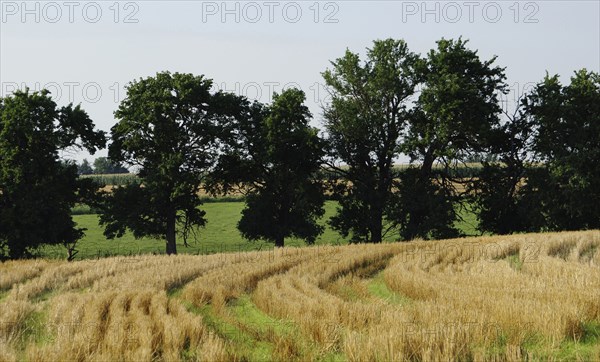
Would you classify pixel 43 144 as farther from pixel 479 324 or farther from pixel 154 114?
pixel 479 324

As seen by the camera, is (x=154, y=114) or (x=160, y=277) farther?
(x=154, y=114)

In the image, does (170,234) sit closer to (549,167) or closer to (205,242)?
→ (205,242)

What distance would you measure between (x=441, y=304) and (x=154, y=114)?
110ft

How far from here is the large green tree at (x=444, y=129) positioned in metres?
43.2

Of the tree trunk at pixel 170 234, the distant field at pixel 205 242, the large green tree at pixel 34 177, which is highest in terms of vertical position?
the large green tree at pixel 34 177

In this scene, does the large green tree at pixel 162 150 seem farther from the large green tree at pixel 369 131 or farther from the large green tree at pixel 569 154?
the large green tree at pixel 569 154

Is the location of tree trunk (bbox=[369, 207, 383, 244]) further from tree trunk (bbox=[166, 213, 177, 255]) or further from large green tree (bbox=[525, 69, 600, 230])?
tree trunk (bbox=[166, 213, 177, 255])

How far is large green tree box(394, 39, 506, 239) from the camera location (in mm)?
43250

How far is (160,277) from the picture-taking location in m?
18.2

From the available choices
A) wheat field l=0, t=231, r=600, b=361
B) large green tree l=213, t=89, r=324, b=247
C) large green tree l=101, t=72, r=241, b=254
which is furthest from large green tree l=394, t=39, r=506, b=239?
wheat field l=0, t=231, r=600, b=361

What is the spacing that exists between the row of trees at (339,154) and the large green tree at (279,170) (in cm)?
10

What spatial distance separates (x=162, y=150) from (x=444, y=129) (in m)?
19.0

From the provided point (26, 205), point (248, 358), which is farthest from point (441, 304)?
point (26, 205)

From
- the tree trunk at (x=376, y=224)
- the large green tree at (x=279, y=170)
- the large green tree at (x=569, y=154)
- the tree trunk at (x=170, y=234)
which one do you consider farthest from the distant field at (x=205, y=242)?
the large green tree at (x=569, y=154)
